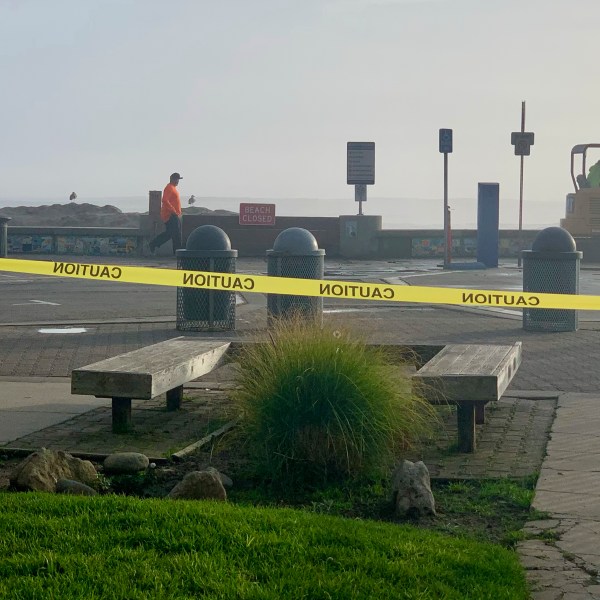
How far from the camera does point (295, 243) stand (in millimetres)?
14945

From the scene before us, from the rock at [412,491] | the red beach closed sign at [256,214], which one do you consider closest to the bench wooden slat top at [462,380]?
the rock at [412,491]

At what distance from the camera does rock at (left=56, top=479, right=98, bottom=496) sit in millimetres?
6453

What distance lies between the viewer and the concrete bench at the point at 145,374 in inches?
310

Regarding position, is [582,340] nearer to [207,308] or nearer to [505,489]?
[207,308]

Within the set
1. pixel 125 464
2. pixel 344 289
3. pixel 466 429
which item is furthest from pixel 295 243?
pixel 125 464

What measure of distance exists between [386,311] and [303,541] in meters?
12.4

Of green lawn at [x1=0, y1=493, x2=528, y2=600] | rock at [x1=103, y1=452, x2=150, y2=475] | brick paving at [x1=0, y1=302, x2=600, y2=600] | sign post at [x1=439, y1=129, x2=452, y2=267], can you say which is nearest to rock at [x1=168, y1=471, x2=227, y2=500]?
green lawn at [x1=0, y1=493, x2=528, y2=600]

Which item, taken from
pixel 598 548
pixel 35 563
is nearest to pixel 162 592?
pixel 35 563

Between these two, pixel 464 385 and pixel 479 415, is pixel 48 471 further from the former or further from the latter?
pixel 479 415

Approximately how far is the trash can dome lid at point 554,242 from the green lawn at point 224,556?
10.1 m

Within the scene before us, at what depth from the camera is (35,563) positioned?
16.0 feet

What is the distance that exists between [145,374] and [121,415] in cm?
64

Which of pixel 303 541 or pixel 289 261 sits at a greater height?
pixel 289 261

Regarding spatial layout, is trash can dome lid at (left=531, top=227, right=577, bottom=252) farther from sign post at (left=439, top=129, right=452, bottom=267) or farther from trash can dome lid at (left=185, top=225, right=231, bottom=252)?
sign post at (left=439, top=129, right=452, bottom=267)
